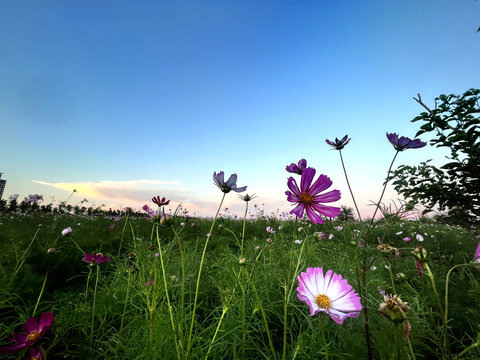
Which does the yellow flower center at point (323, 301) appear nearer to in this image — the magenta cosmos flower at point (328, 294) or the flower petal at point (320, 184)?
the magenta cosmos flower at point (328, 294)

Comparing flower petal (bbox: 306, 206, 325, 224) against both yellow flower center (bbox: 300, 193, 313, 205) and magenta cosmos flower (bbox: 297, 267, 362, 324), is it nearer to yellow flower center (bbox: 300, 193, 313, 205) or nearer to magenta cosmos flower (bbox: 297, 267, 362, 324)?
yellow flower center (bbox: 300, 193, 313, 205)

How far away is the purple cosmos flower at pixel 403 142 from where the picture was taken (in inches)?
54.2

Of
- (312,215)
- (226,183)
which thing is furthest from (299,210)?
(226,183)

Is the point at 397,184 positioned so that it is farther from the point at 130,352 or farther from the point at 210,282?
the point at 130,352

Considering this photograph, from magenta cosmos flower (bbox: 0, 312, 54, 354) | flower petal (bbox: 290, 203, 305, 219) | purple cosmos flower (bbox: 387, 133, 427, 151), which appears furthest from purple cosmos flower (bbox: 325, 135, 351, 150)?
magenta cosmos flower (bbox: 0, 312, 54, 354)

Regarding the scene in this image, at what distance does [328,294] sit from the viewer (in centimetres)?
81

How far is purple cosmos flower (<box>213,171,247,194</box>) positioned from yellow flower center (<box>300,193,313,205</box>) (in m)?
0.32

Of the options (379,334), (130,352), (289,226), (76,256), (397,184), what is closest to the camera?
(379,334)

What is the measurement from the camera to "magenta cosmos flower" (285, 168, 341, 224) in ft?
3.34

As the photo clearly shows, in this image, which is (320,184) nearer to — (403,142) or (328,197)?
(328,197)

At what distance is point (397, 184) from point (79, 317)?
3169 millimetres

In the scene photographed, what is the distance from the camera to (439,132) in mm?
2545

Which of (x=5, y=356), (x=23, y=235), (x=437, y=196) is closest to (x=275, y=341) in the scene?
(x=5, y=356)

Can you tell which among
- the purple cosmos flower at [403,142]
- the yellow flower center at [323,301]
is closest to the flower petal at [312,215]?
the yellow flower center at [323,301]
